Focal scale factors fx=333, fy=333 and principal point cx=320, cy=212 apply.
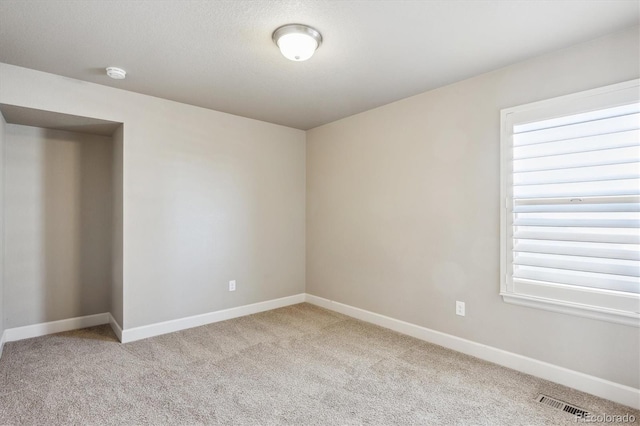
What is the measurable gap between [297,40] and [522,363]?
Result: 292 centimetres

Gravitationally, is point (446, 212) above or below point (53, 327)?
above

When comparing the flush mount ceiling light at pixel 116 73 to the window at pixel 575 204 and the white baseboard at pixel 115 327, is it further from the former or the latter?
the window at pixel 575 204

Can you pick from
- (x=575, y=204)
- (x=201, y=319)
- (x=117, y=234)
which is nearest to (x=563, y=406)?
(x=575, y=204)

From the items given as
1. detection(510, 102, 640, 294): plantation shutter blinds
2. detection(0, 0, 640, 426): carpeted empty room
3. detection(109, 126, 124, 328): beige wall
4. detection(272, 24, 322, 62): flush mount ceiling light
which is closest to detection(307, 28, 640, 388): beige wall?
detection(0, 0, 640, 426): carpeted empty room

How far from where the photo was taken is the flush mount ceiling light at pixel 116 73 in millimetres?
2742

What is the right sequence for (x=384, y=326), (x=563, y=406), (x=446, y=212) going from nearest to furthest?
(x=563, y=406) → (x=446, y=212) → (x=384, y=326)

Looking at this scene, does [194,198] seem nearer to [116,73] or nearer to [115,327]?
[116,73]

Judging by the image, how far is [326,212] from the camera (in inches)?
175

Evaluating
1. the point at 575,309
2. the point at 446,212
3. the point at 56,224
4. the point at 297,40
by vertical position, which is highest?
the point at 297,40

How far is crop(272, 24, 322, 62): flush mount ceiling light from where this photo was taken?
84.7 inches

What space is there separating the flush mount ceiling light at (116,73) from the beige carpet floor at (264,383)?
2.42 m

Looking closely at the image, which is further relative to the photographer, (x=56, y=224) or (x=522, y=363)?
(x=56, y=224)

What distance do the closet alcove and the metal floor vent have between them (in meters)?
3.64

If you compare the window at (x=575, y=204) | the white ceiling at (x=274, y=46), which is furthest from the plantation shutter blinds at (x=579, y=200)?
the white ceiling at (x=274, y=46)
